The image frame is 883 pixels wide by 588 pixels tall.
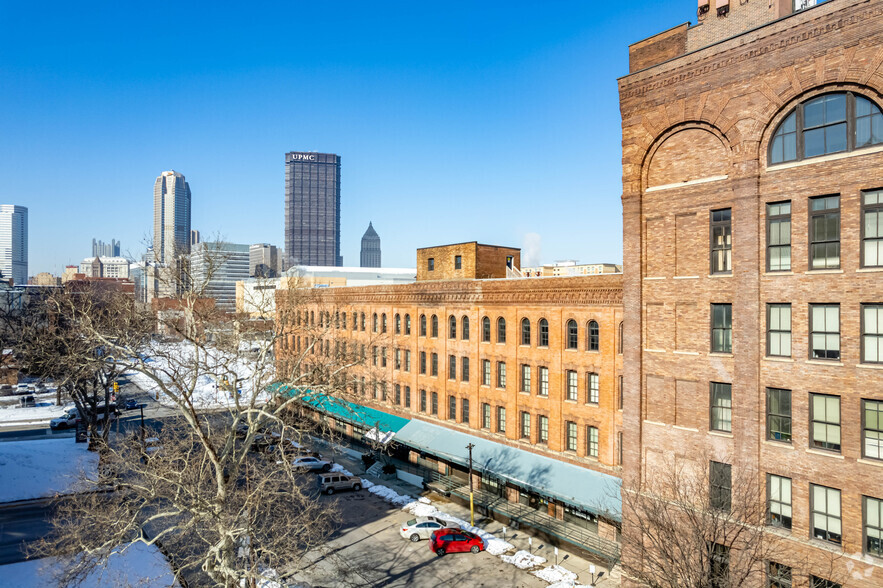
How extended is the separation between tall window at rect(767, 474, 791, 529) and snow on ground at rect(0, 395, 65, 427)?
224 ft

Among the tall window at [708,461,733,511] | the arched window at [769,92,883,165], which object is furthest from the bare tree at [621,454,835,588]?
the arched window at [769,92,883,165]

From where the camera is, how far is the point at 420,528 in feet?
94.6

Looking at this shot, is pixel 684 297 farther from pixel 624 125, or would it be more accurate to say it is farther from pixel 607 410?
pixel 607 410

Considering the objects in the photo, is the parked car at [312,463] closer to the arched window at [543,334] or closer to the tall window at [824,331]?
the arched window at [543,334]

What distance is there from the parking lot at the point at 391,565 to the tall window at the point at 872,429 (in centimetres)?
1431

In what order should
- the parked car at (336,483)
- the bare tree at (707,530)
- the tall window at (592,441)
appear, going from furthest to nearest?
the parked car at (336,483) → the tall window at (592,441) → the bare tree at (707,530)

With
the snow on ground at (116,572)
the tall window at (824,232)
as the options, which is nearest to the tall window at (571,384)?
the tall window at (824,232)

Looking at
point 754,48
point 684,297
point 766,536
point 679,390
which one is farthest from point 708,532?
point 754,48

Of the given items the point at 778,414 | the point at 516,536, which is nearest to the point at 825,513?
the point at 778,414

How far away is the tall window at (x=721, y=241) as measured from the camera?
1900 cm

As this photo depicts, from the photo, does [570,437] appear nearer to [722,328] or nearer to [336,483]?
[722,328]

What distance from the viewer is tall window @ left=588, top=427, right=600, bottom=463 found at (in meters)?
29.5

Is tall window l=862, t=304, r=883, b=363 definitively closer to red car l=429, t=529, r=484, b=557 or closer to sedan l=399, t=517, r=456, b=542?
red car l=429, t=529, r=484, b=557

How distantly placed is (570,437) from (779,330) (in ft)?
50.5
